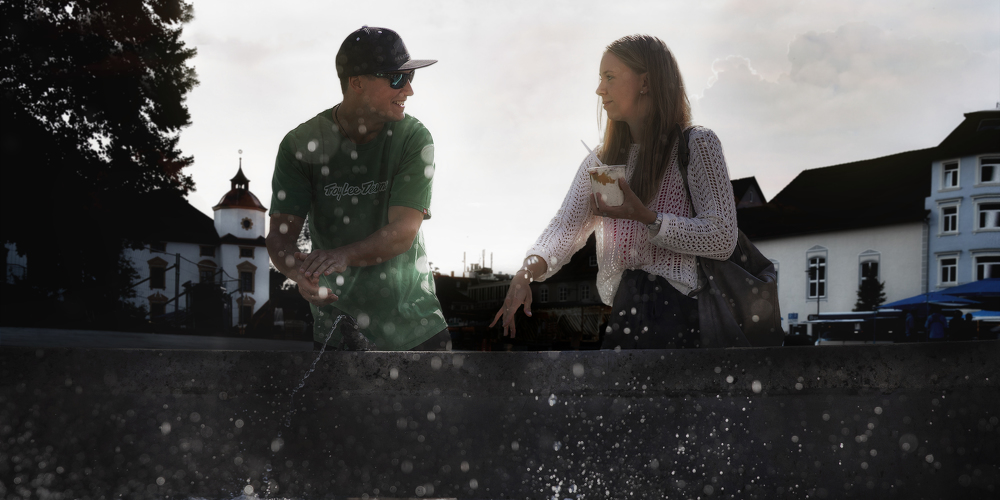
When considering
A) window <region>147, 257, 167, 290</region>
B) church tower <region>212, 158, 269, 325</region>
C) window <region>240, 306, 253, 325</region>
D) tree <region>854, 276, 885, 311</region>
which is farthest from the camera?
church tower <region>212, 158, 269, 325</region>

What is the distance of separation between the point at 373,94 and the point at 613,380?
1.24m

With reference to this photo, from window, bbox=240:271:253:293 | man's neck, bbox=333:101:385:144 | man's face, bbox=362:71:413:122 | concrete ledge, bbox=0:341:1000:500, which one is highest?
man's face, bbox=362:71:413:122

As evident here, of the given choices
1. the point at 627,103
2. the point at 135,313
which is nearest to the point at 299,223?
the point at 627,103

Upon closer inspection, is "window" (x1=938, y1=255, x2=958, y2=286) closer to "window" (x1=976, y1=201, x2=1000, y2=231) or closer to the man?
"window" (x1=976, y1=201, x2=1000, y2=231)

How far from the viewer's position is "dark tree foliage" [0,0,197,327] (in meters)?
19.5

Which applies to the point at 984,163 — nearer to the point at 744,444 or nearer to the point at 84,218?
the point at 84,218

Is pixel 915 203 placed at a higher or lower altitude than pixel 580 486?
higher

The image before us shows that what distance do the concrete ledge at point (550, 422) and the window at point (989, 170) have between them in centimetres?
4574

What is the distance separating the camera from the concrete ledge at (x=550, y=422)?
2.03 metres

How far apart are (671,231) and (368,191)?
1.02m

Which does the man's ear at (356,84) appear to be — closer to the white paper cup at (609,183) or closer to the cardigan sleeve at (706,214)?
the white paper cup at (609,183)

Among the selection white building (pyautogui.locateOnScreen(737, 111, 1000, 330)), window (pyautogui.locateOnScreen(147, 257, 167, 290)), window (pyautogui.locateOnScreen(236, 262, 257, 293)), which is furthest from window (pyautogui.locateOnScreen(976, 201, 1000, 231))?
window (pyautogui.locateOnScreen(147, 257, 167, 290))

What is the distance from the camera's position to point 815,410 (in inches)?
80.8

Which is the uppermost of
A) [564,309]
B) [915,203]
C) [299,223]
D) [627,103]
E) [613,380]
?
[915,203]
